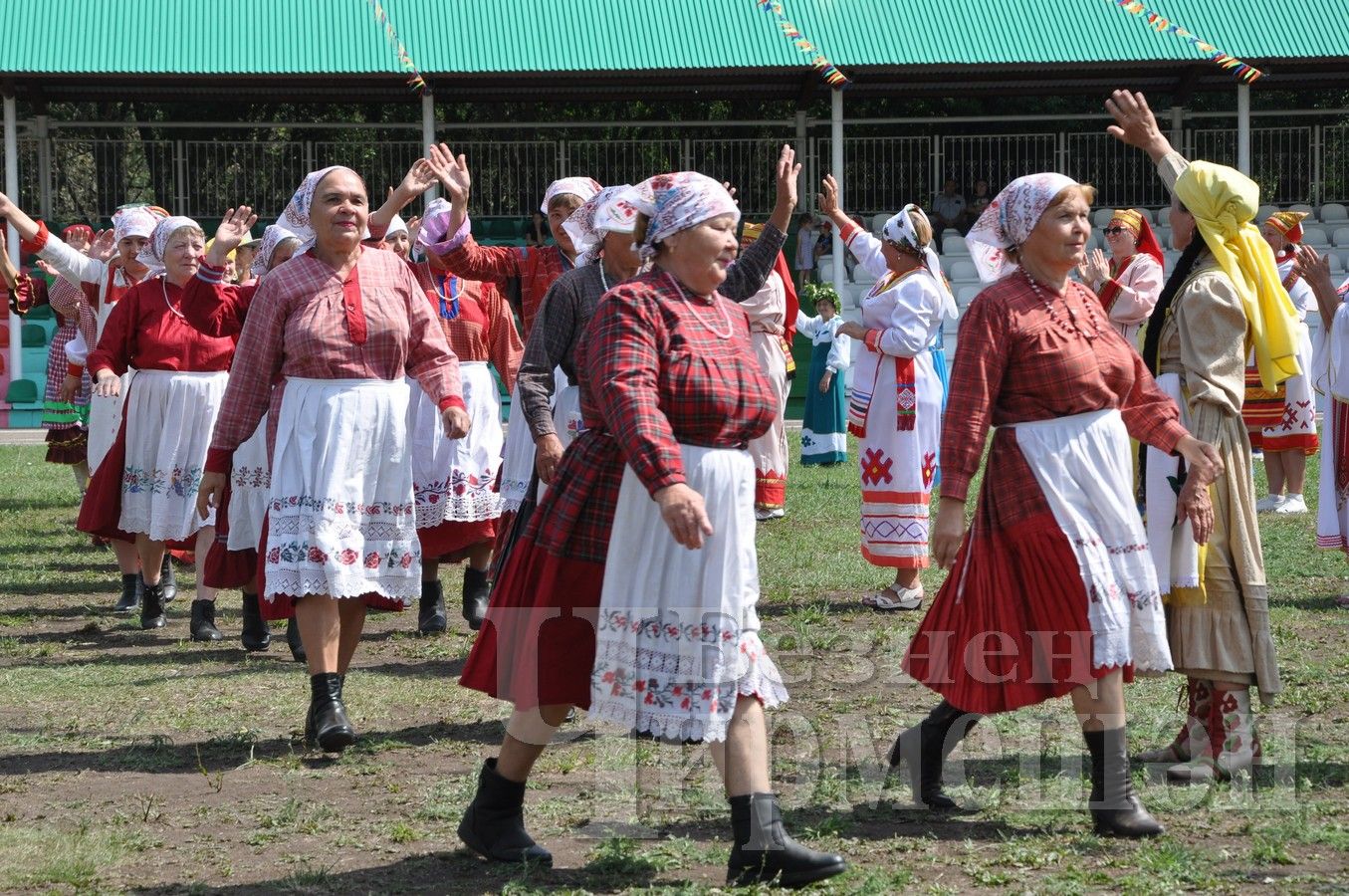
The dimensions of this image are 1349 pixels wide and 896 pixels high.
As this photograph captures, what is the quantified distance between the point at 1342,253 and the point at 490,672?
72.8 feet

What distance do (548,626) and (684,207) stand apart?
43.3 inches

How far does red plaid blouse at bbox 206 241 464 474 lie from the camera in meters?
5.46

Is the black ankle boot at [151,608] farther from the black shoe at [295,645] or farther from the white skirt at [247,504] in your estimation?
the white skirt at [247,504]

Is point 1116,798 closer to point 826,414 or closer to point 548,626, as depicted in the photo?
point 548,626

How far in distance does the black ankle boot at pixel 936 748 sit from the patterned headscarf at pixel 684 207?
164 cm

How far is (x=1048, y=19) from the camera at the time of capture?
73.2ft

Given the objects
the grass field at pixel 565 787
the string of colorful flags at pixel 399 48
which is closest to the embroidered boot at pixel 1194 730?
the grass field at pixel 565 787

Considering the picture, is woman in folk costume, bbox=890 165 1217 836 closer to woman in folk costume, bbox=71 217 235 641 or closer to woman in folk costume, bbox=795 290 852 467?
woman in folk costume, bbox=71 217 235 641

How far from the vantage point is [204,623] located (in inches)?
303

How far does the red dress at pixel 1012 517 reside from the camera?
178 inches

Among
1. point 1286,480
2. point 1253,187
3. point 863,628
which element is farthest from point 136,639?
point 1286,480

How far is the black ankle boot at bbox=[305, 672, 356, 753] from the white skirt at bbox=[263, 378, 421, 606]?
0.99 ft

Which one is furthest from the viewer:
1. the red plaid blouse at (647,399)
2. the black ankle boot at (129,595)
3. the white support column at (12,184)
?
the white support column at (12,184)

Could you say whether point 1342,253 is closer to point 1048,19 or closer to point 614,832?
point 1048,19
